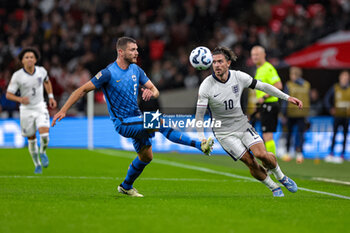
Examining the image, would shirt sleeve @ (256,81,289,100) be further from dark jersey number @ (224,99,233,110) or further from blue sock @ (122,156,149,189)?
blue sock @ (122,156,149,189)

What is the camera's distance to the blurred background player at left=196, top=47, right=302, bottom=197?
8.52m

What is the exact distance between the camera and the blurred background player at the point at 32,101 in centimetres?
1238

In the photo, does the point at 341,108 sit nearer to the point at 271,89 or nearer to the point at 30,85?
the point at 30,85

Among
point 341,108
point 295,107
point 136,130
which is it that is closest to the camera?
Result: point 136,130

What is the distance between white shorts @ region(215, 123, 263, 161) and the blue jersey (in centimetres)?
133

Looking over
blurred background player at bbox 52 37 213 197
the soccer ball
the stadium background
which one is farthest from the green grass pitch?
the stadium background

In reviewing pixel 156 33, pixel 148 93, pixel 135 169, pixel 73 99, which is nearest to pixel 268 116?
pixel 135 169

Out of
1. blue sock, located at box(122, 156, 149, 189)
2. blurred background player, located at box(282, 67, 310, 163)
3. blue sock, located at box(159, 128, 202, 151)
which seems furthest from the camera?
blurred background player, located at box(282, 67, 310, 163)

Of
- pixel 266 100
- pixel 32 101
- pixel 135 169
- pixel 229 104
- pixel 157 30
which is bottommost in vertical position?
pixel 135 169

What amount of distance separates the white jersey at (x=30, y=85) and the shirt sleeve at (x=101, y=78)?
440 cm

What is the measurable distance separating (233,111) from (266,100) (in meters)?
3.78

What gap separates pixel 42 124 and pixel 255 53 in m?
4.50

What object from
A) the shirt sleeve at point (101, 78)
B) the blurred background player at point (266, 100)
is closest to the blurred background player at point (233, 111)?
the shirt sleeve at point (101, 78)

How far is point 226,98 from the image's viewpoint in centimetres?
862
